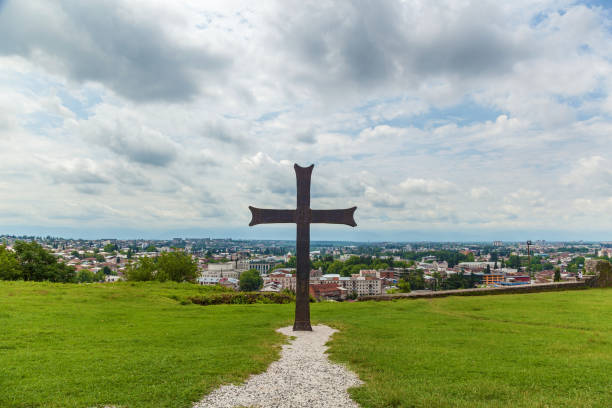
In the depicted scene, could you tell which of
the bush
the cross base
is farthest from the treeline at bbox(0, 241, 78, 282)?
the cross base

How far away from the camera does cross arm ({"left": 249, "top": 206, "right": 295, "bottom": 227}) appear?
38.5ft

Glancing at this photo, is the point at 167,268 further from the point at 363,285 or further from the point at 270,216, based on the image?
the point at 363,285

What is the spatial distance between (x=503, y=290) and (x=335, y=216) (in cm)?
1362

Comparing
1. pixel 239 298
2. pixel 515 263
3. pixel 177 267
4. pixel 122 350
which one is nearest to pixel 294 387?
pixel 122 350

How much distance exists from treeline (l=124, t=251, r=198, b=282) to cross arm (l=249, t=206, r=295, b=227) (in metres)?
20.5

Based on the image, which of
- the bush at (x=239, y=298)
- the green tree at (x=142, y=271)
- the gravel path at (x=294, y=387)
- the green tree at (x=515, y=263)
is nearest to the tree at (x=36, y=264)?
the green tree at (x=142, y=271)

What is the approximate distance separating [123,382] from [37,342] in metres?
4.02

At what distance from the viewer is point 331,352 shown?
26.8ft

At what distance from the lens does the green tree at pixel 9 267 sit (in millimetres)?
25188

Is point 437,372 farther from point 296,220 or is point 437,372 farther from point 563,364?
point 296,220

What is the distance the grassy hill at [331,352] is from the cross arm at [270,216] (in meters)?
3.26

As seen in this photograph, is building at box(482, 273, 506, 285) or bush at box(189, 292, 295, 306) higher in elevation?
bush at box(189, 292, 295, 306)

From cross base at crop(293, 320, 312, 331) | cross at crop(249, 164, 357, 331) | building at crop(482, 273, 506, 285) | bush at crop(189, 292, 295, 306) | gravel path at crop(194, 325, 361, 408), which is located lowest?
building at crop(482, 273, 506, 285)

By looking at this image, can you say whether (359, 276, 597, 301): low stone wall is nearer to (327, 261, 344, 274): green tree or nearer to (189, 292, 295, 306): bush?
(189, 292, 295, 306): bush
